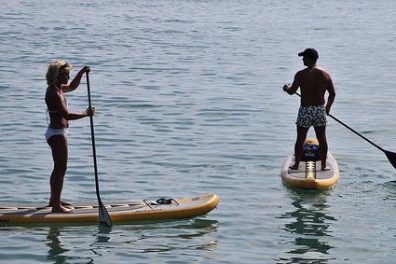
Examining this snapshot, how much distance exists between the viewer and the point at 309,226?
1431 cm

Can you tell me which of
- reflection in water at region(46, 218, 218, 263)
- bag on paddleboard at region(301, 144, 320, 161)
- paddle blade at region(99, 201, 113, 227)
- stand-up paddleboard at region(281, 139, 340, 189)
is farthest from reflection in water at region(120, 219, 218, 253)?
bag on paddleboard at region(301, 144, 320, 161)

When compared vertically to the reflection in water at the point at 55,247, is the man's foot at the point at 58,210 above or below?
above

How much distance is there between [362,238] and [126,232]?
3.08 meters

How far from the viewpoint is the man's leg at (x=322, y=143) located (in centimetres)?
1606

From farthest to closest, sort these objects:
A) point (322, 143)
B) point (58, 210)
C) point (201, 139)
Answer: point (201, 139) → point (322, 143) → point (58, 210)

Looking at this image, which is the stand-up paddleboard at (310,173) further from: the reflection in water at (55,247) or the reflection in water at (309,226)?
the reflection in water at (55,247)

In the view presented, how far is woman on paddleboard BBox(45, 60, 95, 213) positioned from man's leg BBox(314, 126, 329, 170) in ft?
14.3

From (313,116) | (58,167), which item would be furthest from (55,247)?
(313,116)

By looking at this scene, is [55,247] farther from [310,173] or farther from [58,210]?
[310,173]

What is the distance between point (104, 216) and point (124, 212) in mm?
330

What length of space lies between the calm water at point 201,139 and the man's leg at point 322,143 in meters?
0.69

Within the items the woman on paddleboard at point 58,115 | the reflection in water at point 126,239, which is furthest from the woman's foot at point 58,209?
the reflection in water at point 126,239

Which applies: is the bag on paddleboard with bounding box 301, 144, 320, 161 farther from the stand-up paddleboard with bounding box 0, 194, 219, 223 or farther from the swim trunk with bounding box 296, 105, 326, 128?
the stand-up paddleboard with bounding box 0, 194, 219, 223

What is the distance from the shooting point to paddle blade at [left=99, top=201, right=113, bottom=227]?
1338 cm
